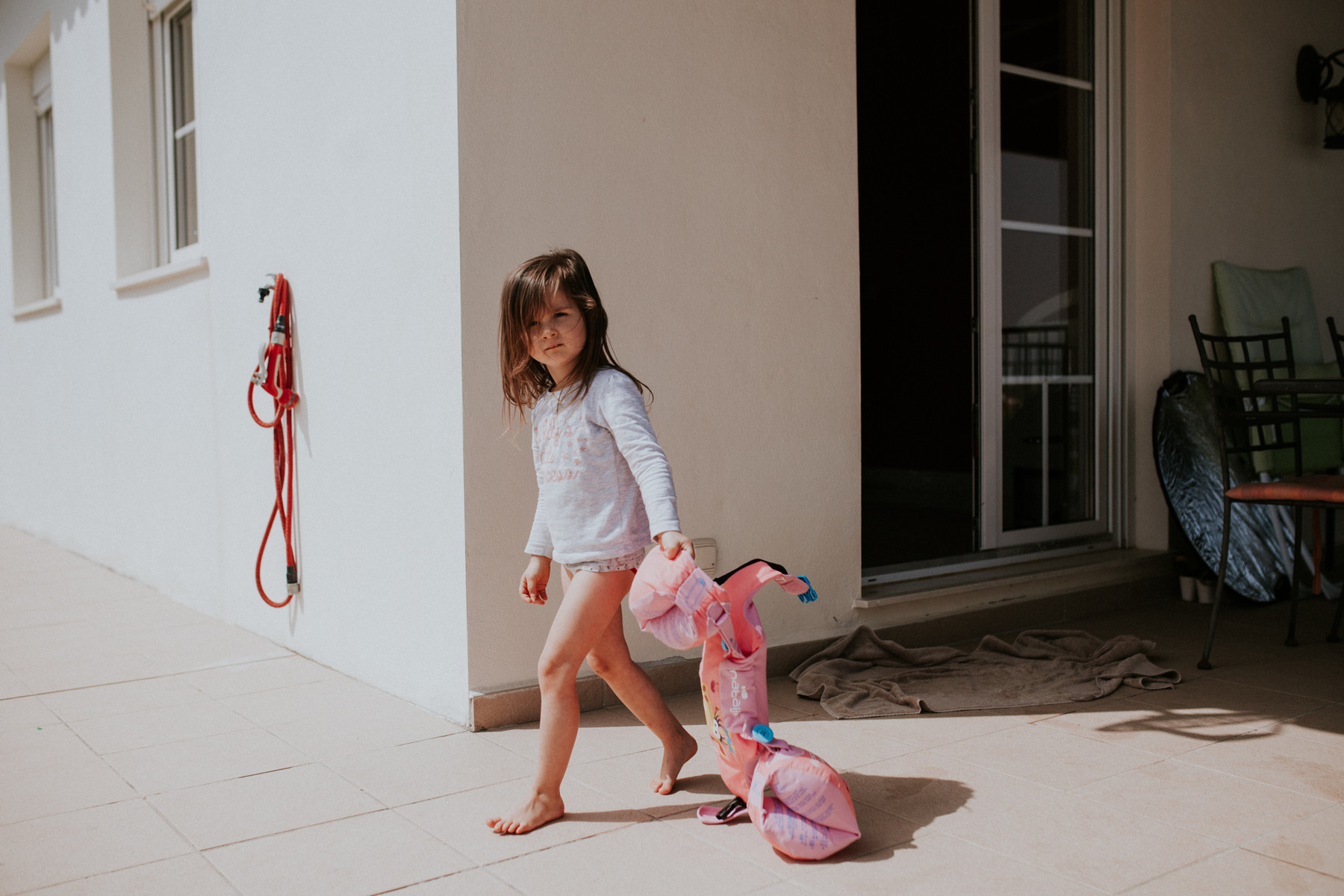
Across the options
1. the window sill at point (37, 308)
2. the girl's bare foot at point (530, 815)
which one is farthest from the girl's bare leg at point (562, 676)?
the window sill at point (37, 308)

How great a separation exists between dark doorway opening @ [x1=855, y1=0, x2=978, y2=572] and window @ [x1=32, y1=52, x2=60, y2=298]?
18.0ft

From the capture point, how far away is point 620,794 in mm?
2199

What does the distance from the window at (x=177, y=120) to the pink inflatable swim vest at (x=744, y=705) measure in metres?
3.65

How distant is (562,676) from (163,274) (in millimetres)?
3302

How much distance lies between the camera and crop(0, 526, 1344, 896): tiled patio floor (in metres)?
1.80

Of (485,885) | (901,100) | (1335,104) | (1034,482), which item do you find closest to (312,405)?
(485,885)

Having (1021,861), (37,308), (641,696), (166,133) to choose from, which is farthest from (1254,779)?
(37,308)

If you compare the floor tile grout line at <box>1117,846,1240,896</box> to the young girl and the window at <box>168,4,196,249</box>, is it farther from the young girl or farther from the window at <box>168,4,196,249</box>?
the window at <box>168,4,196,249</box>

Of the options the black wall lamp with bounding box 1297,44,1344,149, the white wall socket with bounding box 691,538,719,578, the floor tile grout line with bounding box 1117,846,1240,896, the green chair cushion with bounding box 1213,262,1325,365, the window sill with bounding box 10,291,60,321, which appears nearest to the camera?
the floor tile grout line with bounding box 1117,846,1240,896

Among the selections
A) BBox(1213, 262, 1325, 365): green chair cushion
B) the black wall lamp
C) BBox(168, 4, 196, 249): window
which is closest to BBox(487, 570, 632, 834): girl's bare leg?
BBox(168, 4, 196, 249): window

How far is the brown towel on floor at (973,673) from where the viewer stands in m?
2.84

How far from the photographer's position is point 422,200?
2727 mm

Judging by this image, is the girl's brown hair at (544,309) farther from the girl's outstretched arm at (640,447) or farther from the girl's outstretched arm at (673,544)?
the girl's outstretched arm at (673,544)

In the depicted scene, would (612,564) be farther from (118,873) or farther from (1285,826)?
(1285,826)
